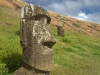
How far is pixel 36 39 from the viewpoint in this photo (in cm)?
883

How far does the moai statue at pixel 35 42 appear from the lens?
28.9 ft

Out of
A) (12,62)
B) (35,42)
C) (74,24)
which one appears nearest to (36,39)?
(35,42)

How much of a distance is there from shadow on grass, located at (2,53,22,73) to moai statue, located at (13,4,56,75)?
2.41 metres

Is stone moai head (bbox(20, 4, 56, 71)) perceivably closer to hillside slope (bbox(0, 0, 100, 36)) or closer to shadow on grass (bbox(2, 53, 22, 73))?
shadow on grass (bbox(2, 53, 22, 73))

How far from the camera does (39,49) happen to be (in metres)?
8.81

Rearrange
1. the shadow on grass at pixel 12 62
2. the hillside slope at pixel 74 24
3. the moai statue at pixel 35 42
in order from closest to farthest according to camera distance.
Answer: the moai statue at pixel 35 42 → the shadow on grass at pixel 12 62 → the hillside slope at pixel 74 24

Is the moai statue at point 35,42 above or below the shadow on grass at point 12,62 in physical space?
above

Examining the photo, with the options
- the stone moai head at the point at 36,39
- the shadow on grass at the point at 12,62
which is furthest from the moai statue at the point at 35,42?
the shadow on grass at the point at 12,62

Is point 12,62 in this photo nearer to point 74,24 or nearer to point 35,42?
point 35,42

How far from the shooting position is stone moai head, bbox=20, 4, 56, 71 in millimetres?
8805

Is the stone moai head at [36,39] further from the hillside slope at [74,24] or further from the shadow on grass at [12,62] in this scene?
the hillside slope at [74,24]

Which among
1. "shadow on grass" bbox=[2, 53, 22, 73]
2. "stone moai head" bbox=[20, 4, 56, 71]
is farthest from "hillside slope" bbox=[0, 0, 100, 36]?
"stone moai head" bbox=[20, 4, 56, 71]

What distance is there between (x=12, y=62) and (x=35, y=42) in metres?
3.11

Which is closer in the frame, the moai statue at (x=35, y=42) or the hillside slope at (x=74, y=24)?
the moai statue at (x=35, y=42)
